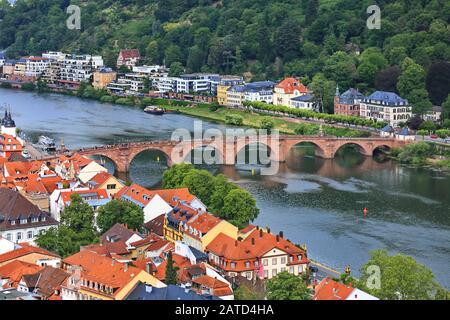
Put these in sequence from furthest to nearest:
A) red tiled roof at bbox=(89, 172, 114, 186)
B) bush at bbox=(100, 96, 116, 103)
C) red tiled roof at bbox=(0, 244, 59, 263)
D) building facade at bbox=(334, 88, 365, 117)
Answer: bush at bbox=(100, 96, 116, 103), building facade at bbox=(334, 88, 365, 117), red tiled roof at bbox=(89, 172, 114, 186), red tiled roof at bbox=(0, 244, 59, 263)

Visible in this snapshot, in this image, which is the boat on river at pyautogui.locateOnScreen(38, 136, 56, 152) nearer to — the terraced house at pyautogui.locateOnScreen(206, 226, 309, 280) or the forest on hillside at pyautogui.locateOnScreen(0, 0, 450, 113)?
the forest on hillside at pyautogui.locateOnScreen(0, 0, 450, 113)

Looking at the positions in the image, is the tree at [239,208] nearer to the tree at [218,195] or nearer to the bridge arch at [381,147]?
the tree at [218,195]

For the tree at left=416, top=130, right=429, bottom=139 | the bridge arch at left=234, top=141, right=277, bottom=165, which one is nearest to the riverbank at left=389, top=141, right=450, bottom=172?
the tree at left=416, top=130, right=429, bottom=139

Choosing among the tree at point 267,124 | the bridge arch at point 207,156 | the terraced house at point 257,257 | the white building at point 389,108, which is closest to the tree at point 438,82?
the white building at point 389,108

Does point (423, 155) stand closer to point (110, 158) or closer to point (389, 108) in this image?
point (389, 108)

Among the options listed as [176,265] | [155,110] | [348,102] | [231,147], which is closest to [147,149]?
[231,147]
